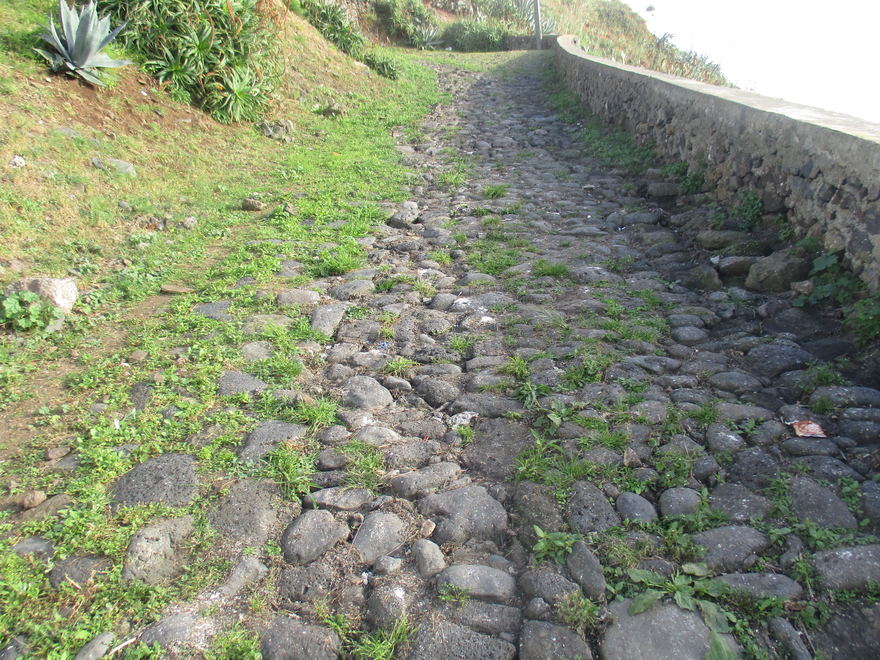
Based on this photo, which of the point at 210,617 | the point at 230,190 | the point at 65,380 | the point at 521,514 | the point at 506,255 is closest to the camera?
the point at 210,617

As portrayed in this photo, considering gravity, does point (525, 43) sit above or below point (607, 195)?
above

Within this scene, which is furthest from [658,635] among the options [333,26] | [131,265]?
[333,26]

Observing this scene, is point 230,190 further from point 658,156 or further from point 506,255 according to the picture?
point 658,156

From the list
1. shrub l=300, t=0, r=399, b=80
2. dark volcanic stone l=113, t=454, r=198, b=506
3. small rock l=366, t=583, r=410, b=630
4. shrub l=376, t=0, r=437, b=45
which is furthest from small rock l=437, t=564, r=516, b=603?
shrub l=376, t=0, r=437, b=45

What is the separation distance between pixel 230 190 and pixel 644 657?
18.1 ft

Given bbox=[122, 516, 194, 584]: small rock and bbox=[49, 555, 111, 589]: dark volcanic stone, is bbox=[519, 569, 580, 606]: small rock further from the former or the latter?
bbox=[49, 555, 111, 589]: dark volcanic stone

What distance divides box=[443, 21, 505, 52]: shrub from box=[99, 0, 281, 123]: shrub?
42.2ft

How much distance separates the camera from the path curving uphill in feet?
5.97

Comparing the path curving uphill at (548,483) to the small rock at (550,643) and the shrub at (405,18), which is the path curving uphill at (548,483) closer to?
the small rock at (550,643)

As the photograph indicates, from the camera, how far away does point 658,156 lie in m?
6.27

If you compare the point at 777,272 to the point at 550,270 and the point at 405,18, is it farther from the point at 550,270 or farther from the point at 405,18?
the point at 405,18

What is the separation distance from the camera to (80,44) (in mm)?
5883

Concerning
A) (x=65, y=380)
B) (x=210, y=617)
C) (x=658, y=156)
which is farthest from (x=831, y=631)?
(x=658, y=156)

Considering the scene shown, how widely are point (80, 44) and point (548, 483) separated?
6284 millimetres
